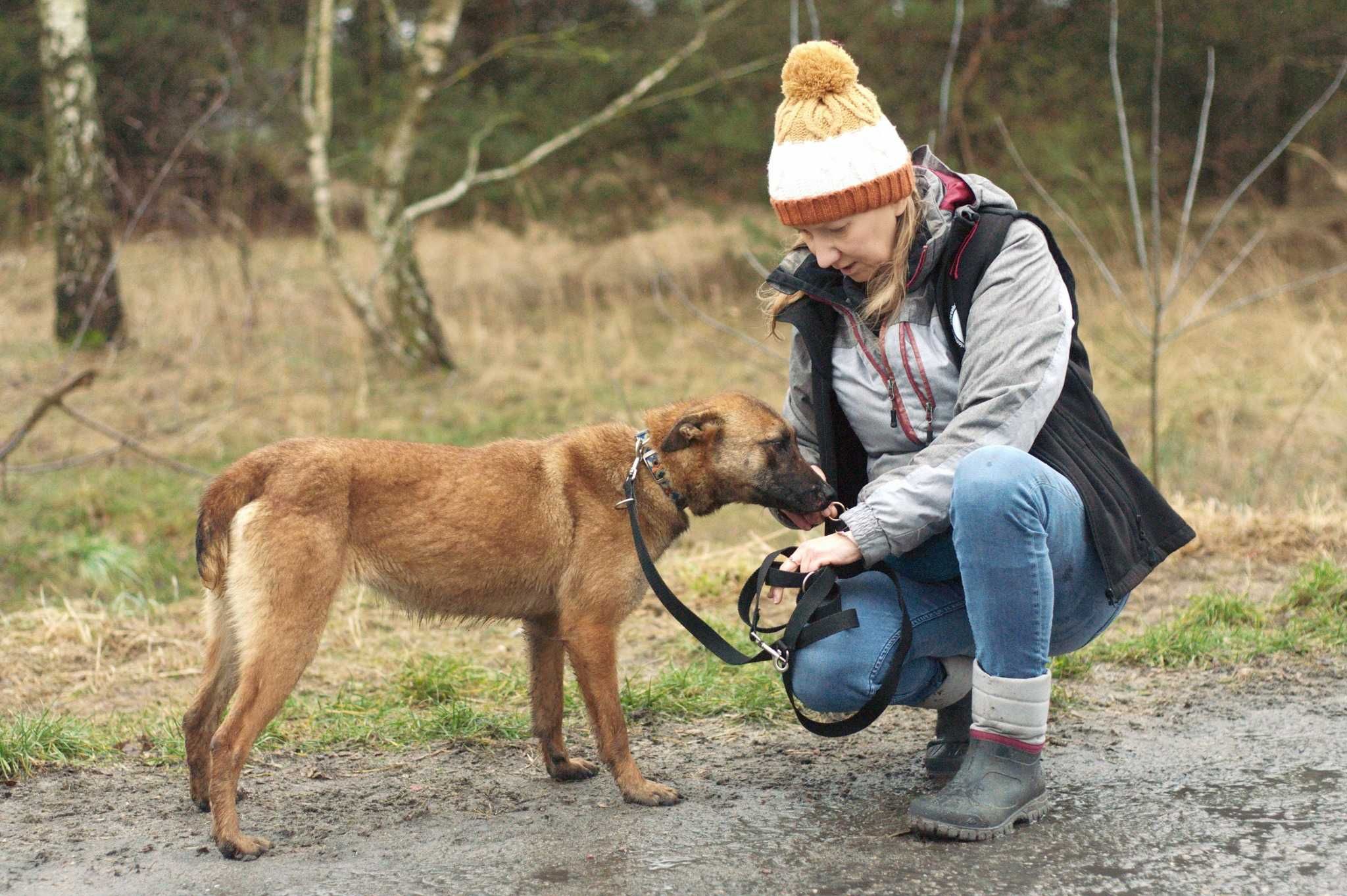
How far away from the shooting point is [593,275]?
15.0m

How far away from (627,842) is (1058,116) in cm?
1189

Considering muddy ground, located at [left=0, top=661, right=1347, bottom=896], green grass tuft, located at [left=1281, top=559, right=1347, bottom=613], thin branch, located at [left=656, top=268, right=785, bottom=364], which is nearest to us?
muddy ground, located at [left=0, top=661, right=1347, bottom=896]

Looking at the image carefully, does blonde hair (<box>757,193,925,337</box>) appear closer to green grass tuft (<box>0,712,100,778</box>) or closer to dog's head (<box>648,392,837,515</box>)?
dog's head (<box>648,392,837,515</box>)

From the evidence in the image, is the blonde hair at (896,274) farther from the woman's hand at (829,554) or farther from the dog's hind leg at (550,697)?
the dog's hind leg at (550,697)

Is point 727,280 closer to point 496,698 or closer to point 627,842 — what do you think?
point 496,698

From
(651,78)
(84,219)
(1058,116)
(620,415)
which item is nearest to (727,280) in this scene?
(651,78)

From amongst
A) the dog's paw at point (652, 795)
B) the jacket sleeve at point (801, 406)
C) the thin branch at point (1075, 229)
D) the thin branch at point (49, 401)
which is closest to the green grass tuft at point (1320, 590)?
the thin branch at point (1075, 229)

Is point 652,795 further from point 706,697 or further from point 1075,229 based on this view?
point 1075,229

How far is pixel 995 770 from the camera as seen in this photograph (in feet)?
10.6

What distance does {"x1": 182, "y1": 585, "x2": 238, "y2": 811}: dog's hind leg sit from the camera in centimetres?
370

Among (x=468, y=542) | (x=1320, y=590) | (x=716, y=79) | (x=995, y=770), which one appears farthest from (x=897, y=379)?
(x=716, y=79)

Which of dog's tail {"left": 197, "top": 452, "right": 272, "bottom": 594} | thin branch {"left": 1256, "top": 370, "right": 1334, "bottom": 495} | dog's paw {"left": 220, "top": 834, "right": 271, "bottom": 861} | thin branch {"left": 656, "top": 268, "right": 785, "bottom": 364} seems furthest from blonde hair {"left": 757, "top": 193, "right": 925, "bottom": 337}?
thin branch {"left": 1256, "top": 370, "right": 1334, "bottom": 495}

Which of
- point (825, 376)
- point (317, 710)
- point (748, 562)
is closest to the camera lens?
point (825, 376)

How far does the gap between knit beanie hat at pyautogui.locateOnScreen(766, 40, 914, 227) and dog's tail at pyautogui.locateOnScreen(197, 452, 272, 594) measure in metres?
1.73
